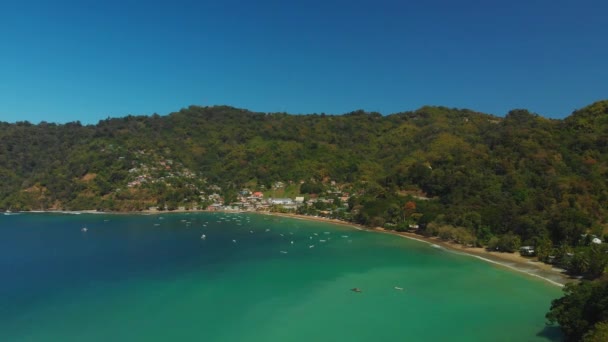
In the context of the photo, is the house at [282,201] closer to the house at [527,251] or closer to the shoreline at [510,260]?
the shoreline at [510,260]

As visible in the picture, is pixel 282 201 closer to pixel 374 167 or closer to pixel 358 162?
pixel 358 162

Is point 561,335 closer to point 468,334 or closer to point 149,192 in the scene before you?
point 468,334

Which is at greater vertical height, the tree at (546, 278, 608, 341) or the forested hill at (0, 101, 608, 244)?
the forested hill at (0, 101, 608, 244)

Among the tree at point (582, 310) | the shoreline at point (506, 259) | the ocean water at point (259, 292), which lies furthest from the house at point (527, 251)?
the tree at point (582, 310)

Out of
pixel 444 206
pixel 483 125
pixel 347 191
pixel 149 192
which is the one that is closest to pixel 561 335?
pixel 444 206

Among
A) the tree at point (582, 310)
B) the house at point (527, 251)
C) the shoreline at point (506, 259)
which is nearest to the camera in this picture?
the tree at point (582, 310)

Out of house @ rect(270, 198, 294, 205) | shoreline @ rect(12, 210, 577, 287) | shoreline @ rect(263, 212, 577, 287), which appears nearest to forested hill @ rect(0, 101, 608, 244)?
shoreline @ rect(12, 210, 577, 287)

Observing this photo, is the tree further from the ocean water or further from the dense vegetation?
the ocean water
